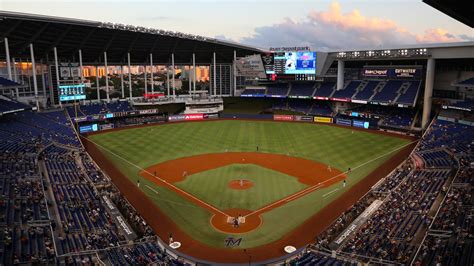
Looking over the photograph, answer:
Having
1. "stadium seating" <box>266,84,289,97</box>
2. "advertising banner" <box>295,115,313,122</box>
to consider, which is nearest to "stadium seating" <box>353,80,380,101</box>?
"advertising banner" <box>295,115,313,122</box>

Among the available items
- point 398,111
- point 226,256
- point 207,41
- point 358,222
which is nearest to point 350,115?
point 398,111

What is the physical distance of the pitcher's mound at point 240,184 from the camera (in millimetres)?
33062

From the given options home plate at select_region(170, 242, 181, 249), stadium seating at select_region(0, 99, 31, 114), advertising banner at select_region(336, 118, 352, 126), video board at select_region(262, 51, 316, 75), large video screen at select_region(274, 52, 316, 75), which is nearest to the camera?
home plate at select_region(170, 242, 181, 249)

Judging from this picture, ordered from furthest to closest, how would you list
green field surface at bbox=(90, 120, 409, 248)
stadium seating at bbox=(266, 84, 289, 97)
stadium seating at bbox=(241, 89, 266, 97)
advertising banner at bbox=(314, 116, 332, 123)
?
stadium seating at bbox=(241, 89, 266, 97)
stadium seating at bbox=(266, 84, 289, 97)
advertising banner at bbox=(314, 116, 332, 123)
green field surface at bbox=(90, 120, 409, 248)

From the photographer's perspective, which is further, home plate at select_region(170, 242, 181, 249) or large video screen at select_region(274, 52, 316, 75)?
large video screen at select_region(274, 52, 316, 75)

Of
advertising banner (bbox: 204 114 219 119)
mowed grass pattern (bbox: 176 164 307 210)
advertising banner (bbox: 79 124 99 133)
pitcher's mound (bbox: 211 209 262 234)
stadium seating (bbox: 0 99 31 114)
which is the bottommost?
pitcher's mound (bbox: 211 209 262 234)

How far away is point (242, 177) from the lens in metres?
Result: 36.1

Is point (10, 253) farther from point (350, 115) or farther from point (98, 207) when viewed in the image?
point (350, 115)

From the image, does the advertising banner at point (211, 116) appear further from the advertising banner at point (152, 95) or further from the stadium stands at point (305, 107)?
the stadium stands at point (305, 107)

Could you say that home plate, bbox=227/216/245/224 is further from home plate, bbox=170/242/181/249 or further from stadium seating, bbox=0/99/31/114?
stadium seating, bbox=0/99/31/114

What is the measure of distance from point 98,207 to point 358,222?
64.6ft

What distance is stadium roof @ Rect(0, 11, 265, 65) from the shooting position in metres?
49.0

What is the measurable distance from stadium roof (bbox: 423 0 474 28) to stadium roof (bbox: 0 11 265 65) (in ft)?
154

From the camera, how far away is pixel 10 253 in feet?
58.3
